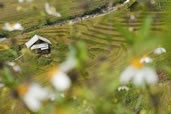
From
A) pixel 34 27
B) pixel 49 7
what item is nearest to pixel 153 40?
pixel 49 7

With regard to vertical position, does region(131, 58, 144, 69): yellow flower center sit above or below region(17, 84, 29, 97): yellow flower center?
above

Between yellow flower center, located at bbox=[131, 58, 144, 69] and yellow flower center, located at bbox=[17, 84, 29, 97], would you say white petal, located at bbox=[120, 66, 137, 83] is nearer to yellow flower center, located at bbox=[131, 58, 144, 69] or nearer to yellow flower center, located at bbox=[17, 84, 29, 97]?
yellow flower center, located at bbox=[131, 58, 144, 69]

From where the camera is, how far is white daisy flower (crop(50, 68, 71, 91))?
16.2 inches

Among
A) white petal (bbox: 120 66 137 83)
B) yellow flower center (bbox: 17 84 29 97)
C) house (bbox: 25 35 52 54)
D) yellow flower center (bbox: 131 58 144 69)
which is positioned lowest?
house (bbox: 25 35 52 54)

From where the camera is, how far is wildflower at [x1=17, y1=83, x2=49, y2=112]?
0.43m

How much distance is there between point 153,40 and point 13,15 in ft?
109

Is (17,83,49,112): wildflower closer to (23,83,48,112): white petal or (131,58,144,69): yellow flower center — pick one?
(23,83,48,112): white petal

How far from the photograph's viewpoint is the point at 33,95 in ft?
1.41

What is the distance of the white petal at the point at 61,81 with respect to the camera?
410 mm

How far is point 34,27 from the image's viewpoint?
28906mm

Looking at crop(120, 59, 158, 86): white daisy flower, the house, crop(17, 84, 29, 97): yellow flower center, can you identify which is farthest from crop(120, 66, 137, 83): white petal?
the house

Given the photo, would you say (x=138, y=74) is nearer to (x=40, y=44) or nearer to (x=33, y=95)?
(x=33, y=95)

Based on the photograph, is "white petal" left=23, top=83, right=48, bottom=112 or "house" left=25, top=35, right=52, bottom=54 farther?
"house" left=25, top=35, right=52, bottom=54

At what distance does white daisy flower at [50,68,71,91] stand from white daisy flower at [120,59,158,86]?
64mm
